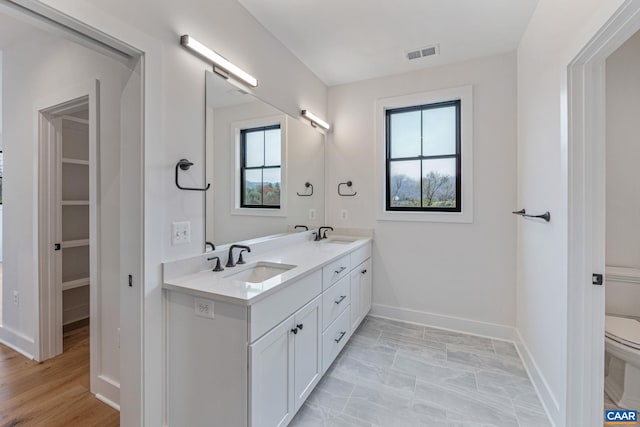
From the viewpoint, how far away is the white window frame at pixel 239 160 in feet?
6.63

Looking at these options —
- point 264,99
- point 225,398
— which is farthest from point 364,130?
point 225,398

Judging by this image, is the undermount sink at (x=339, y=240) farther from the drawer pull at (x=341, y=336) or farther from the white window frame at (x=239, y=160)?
the drawer pull at (x=341, y=336)

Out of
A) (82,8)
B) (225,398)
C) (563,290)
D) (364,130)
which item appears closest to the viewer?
(82,8)

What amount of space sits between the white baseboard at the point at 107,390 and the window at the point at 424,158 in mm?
2713

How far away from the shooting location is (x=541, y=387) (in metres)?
1.84

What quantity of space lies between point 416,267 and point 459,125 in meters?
1.49

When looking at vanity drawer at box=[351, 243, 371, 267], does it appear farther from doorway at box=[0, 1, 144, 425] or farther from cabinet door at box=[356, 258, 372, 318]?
doorway at box=[0, 1, 144, 425]

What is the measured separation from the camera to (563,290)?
154cm

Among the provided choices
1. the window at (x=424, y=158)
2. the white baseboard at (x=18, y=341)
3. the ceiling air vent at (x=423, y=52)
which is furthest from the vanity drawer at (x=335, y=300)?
the white baseboard at (x=18, y=341)

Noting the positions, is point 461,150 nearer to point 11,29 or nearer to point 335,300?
point 335,300

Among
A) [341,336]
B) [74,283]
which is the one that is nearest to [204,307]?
[341,336]

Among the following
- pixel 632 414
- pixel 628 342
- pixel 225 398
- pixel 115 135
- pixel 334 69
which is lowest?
pixel 632 414

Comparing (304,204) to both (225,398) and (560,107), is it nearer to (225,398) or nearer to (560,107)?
(225,398)
